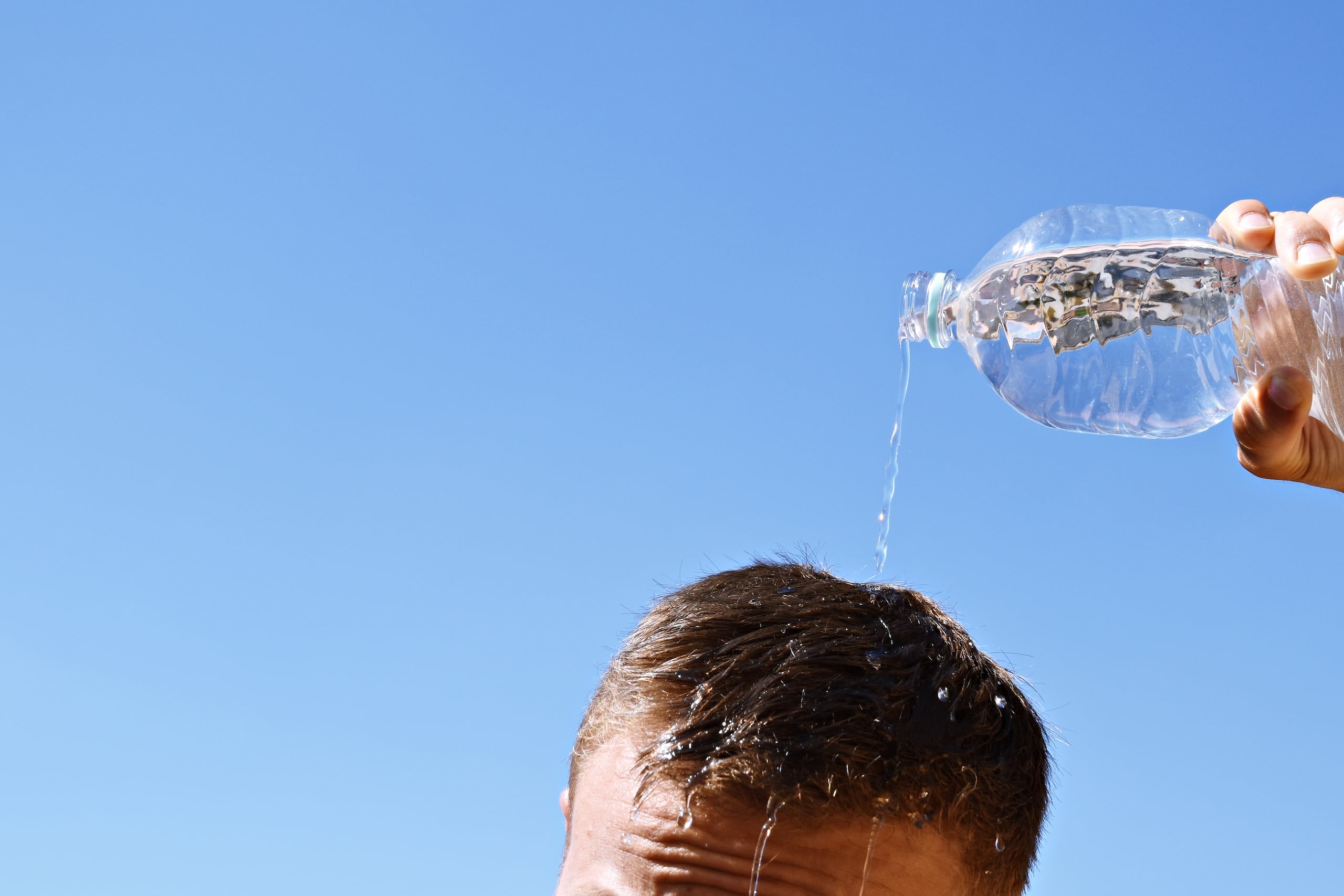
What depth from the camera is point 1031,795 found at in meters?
2.61

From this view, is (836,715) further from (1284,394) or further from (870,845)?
(1284,394)

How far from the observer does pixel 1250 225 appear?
9.62 ft

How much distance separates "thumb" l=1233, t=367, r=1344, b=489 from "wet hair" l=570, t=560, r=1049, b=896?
0.90m

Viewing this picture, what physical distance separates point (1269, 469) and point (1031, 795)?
3.72 ft

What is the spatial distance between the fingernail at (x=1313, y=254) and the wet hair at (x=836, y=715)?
1.22 meters

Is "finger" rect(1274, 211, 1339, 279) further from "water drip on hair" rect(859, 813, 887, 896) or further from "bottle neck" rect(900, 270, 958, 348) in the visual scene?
"water drip on hair" rect(859, 813, 887, 896)

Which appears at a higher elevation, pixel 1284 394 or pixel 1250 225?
pixel 1250 225

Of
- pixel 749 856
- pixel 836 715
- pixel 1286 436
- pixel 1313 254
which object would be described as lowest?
pixel 749 856

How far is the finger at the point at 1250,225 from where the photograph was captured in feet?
9.55

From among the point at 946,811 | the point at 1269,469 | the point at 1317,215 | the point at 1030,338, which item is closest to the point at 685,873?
the point at 946,811

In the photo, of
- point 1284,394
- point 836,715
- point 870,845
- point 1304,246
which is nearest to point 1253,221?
point 1304,246

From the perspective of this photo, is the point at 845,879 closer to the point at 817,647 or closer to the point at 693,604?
the point at 817,647

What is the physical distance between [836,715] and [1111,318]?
243 cm

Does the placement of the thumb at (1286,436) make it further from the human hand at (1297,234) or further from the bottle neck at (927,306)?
the bottle neck at (927,306)
